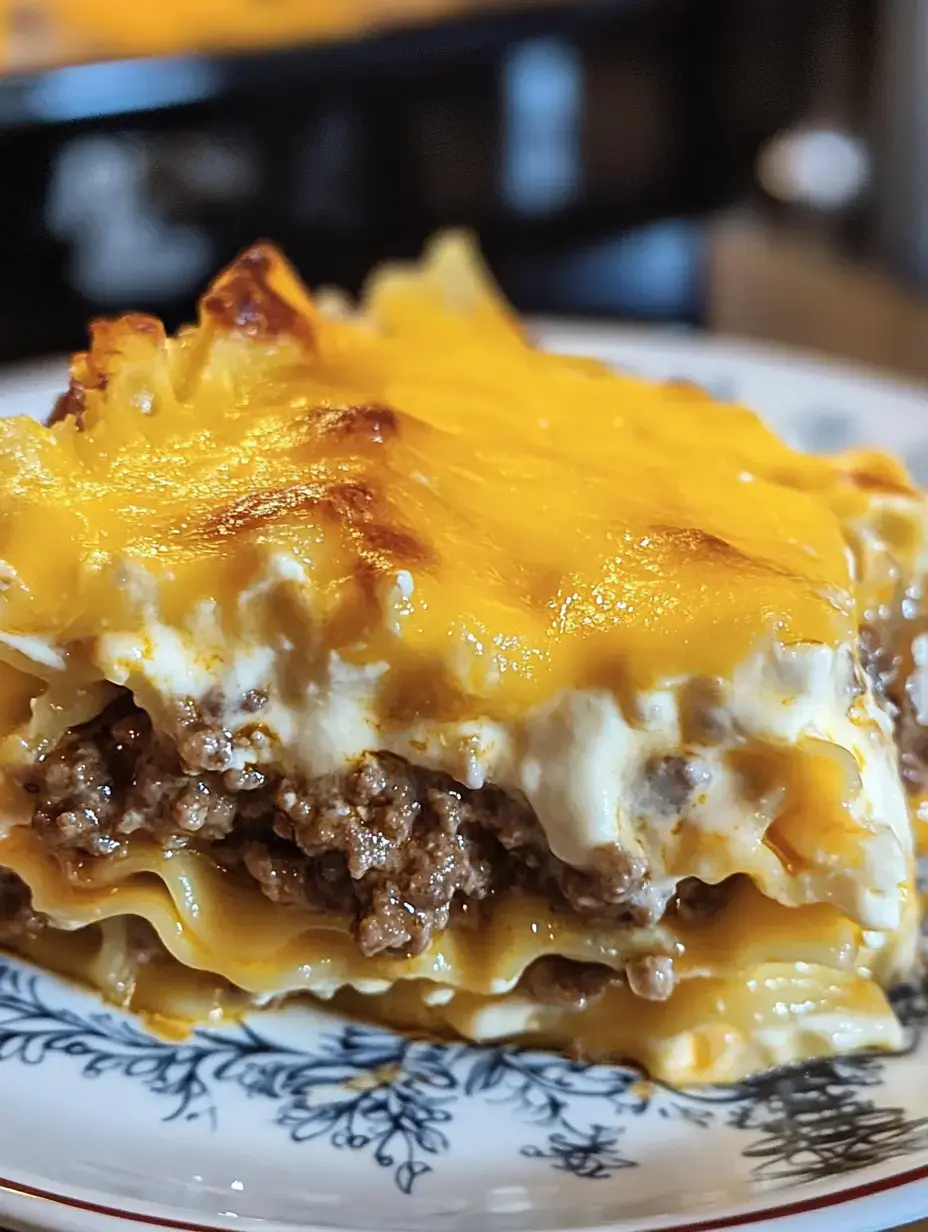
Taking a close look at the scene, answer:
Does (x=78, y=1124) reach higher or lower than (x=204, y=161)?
lower

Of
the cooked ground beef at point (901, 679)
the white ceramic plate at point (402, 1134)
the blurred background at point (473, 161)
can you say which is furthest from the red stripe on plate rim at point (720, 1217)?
the blurred background at point (473, 161)

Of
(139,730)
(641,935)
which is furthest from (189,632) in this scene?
(641,935)

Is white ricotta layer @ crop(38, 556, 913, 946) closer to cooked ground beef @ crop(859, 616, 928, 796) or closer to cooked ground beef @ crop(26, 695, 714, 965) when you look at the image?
cooked ground beef @ crop(26, 695, 714, 965)

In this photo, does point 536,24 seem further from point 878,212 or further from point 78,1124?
point 78,1124

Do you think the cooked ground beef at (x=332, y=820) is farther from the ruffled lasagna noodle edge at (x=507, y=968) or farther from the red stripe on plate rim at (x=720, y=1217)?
the red stripe on plate rim at (x=720, y=1217)

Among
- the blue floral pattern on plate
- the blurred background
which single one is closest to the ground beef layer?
the blue floral pattern on plate

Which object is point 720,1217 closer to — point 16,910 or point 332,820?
point 332,820

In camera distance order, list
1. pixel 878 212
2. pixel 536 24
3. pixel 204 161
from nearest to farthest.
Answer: pixel 204 161 → pixel 536 24 → pixel 878 212
